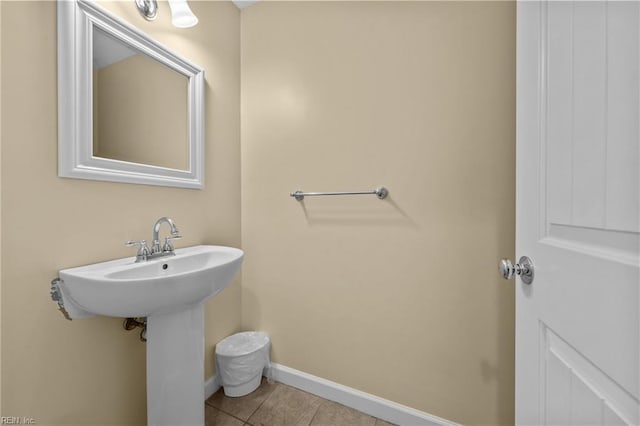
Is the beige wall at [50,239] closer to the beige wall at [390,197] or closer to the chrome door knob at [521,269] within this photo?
the beige wall at [390,197]

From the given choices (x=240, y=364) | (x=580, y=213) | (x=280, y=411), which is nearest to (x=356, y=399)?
(x=280, y=411)

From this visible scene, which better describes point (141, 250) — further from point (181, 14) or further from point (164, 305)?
point (181, 14)

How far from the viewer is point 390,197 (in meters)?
1.15

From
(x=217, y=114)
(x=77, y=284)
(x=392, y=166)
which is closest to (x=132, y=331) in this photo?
(x=77, y=284)

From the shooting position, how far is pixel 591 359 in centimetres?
40

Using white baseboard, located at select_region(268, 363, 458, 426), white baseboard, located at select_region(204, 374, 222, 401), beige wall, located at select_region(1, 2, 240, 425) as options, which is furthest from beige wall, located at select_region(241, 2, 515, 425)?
beige wall, located at select_region(1, 2, 240, 425)

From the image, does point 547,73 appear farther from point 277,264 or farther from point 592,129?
point 277,264

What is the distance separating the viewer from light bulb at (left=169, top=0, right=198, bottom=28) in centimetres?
101

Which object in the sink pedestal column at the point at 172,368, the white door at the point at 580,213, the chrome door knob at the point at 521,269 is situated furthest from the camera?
the sink pedestal column at the point at 172,368

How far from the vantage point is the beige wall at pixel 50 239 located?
69 cm

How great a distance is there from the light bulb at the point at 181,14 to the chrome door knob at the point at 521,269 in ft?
4.70

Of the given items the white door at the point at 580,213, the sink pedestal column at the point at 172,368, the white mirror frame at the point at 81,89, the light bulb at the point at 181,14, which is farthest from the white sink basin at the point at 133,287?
the light bulb at the point at 181,14

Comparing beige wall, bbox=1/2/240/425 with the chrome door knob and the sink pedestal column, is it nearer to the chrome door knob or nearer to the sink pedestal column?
the sink pedestal column

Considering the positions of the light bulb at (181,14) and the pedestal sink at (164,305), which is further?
the light bulb at (181,14)
